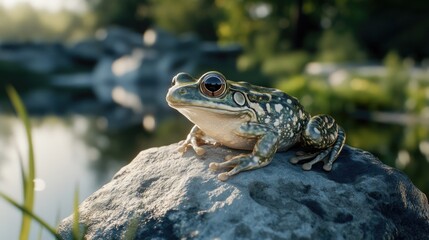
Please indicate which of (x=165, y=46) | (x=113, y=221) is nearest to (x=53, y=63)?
(x=165, y=46)

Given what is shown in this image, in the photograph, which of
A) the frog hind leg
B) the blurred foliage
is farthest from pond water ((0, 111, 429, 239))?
the blurred foliage

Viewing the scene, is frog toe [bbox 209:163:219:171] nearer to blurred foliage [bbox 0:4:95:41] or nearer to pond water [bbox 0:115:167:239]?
pond water [bbox 0:115:167:239]

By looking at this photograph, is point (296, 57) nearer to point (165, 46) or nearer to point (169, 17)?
point (165, 46)

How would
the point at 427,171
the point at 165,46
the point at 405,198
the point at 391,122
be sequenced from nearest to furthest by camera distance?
1. the point at 405,198
2. the point at 427,171
3. the point at 391,122
4. the point at 165,46

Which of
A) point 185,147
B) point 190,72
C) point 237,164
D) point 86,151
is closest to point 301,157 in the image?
point 237,164

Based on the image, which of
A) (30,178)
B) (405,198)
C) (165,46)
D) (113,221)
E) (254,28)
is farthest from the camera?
(165,46)

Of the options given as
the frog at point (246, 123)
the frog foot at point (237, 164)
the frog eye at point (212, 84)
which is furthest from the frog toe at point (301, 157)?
the frog eye at point (212, 84)

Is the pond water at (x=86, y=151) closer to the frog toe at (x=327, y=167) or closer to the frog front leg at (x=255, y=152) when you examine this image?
the frog toe at (x=327, y=167)
